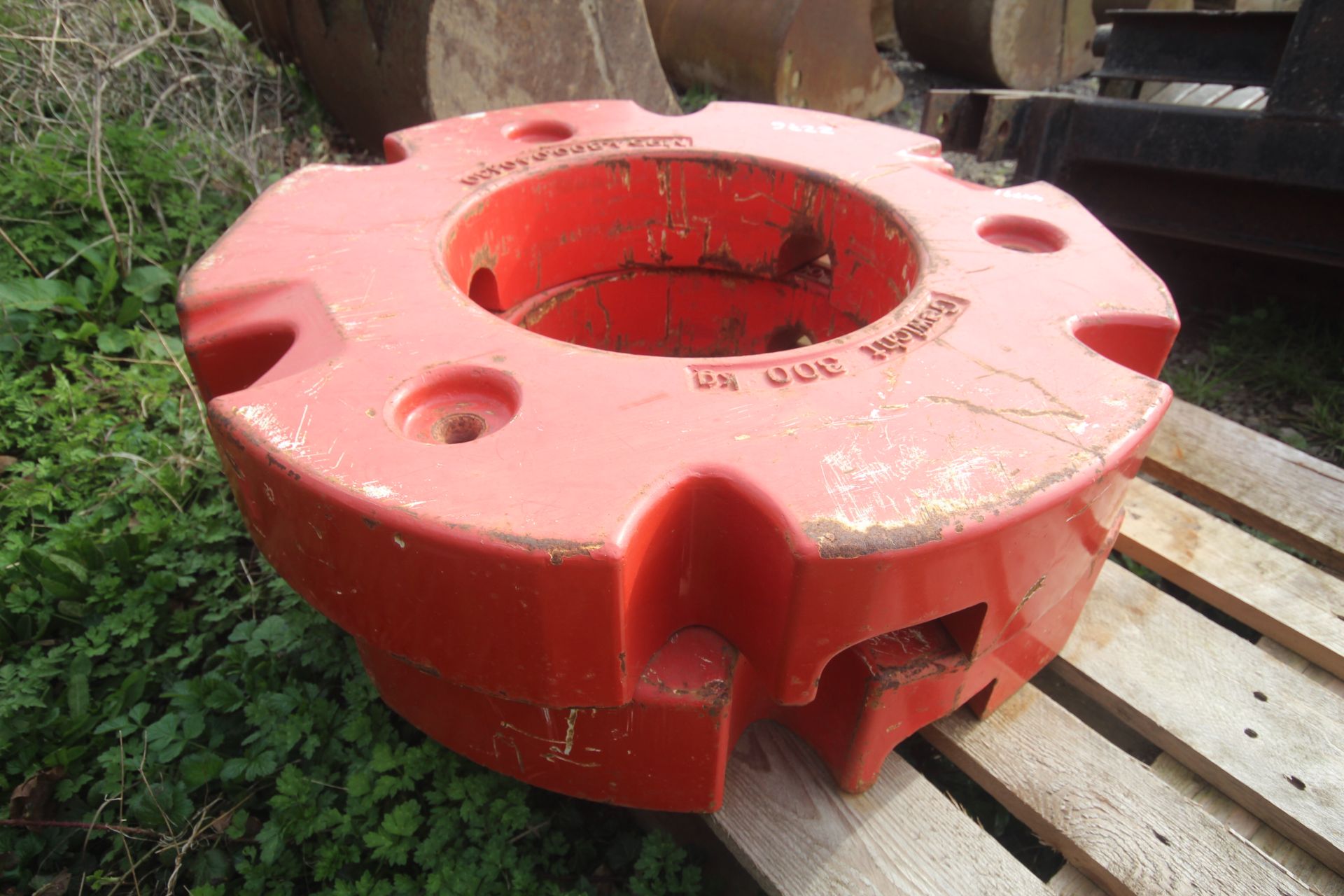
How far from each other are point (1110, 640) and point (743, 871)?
0.86 meters

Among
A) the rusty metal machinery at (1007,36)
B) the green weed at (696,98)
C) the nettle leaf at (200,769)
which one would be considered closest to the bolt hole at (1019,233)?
the nettle leaf at (200,769)

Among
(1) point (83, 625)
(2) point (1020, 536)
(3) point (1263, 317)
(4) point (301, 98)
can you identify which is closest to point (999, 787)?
(2) point (1020, 536)

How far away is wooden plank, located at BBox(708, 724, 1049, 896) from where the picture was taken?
1.36 metres

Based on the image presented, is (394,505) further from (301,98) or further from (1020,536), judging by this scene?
(301,98)

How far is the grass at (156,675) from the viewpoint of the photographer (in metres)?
1.51

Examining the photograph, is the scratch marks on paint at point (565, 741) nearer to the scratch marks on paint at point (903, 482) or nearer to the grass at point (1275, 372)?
the scratch marks on paint at point (903, 482)

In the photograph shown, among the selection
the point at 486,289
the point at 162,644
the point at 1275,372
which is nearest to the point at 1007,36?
the point at 1275,372

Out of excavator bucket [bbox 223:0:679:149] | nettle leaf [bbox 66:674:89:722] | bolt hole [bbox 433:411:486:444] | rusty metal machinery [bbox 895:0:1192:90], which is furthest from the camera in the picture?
rusty metal machinery [bbox 895:0:1192:90]

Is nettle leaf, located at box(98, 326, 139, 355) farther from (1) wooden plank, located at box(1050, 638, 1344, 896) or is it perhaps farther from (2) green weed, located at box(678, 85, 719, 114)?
(2) green weed, located at box(678, 85, 719, 114)

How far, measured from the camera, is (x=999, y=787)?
1.49 m

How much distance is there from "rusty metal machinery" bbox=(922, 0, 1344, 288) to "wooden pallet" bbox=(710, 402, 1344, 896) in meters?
1.08

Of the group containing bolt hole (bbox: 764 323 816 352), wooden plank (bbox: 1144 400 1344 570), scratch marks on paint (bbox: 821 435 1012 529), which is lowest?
wooden plank (bbox: 1144 400 1344 570)

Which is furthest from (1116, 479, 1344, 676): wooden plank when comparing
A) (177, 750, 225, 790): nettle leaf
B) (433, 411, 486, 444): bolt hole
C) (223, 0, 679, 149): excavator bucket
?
(223, 0, 679, 149): excavator bucket

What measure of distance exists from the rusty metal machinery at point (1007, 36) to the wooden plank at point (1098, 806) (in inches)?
163
